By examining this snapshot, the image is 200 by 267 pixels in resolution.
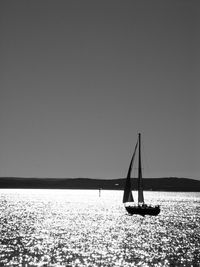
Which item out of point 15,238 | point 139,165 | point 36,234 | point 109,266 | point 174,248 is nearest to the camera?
point 109,266

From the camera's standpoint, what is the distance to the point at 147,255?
67.4m

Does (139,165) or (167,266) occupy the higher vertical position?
(139,165)

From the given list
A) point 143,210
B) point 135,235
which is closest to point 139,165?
point 143,210

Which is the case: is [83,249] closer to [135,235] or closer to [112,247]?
[112,247]

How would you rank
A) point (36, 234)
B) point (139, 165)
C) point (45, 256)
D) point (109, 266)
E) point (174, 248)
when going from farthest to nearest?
point (139, 165)
point (36, 234)
point (174, 248)
point (45, 256)
point (109, 266)

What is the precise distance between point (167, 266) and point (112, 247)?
1617cm

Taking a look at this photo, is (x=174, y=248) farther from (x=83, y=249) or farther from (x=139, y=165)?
(x=139, y=165)

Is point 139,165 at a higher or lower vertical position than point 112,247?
higher

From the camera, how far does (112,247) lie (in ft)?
→ 242

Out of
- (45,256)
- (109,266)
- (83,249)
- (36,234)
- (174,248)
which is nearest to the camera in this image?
(109,266)

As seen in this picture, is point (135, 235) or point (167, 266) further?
point (135, 235)

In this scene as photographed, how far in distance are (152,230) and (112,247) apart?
1260 inches

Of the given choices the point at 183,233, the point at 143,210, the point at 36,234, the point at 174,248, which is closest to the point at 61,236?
the point at 36,234

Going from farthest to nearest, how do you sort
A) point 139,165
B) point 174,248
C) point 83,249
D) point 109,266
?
point 139,165
point 174,248
point 83,249
point 109,266
